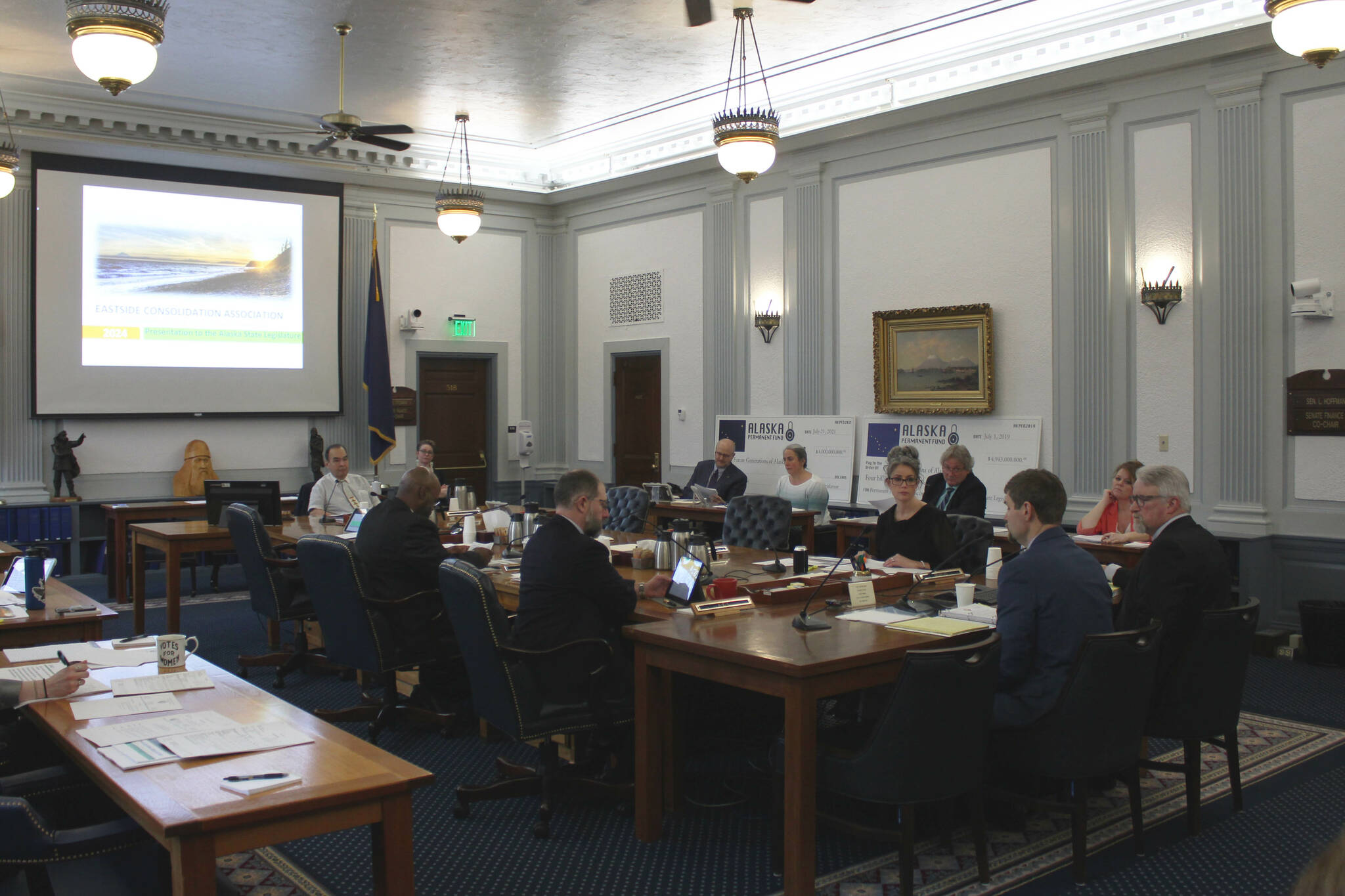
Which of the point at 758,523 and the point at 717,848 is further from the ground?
the point at 758,523

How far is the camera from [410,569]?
490 cm

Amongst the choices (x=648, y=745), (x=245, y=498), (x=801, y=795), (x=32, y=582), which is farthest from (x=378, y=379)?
(x=801, y=795)

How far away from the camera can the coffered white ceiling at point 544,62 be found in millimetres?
7234

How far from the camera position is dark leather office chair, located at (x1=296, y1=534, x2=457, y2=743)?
4723 millimetres

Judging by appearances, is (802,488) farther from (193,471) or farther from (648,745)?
(193,471)

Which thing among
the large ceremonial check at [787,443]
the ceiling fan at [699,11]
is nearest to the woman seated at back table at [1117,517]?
the large ceremonial check at [787,443]

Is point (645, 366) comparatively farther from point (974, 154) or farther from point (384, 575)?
point (384, 575)

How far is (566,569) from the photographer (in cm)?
393

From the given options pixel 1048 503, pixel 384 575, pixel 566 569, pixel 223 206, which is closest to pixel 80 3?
pixel 384 575

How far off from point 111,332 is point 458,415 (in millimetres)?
3446

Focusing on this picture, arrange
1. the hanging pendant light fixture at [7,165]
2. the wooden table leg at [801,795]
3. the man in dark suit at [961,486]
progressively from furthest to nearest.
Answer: the hanging pendant light fixture at [7,165]
the man in dark suit at [961,486]
the wooden table leg at [801,795]

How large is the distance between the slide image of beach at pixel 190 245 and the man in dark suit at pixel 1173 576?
880 centimetres

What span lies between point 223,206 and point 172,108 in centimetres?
113

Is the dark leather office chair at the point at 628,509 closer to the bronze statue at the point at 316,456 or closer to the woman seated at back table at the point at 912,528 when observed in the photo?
the woman seated at back table at the point at 912,528
